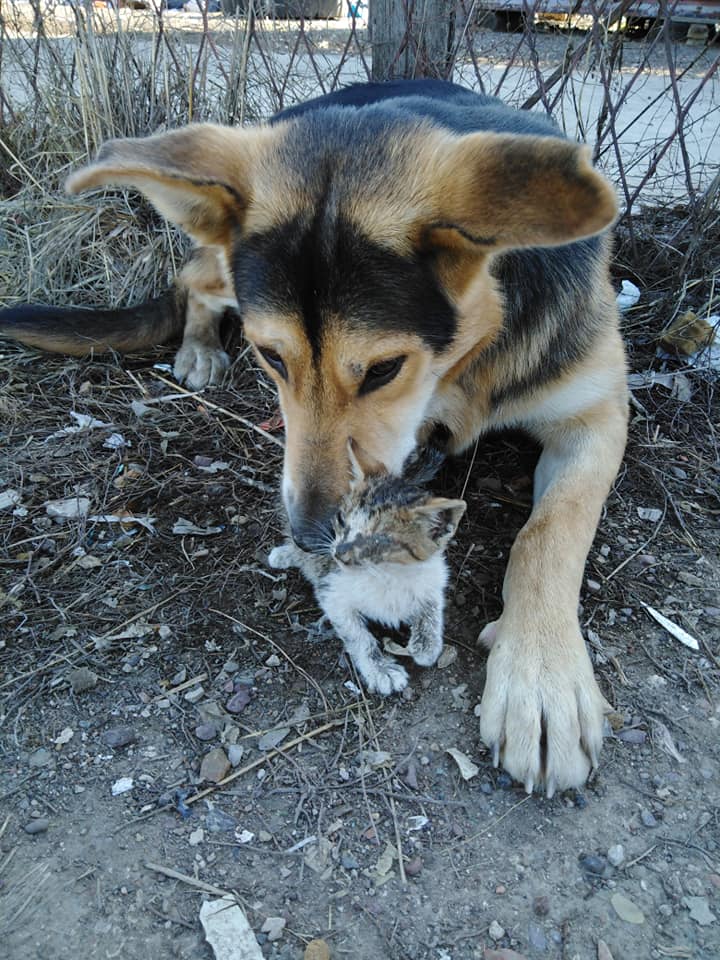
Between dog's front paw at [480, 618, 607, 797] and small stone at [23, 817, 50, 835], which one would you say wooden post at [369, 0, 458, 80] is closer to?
dog's front paw at [480, 618, 607, 797]

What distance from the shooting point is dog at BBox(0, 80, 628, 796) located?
1.86 m

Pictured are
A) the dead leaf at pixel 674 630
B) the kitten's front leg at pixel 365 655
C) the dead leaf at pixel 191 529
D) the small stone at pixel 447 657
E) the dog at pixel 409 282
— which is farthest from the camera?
the dead leaf at pixel 191 529

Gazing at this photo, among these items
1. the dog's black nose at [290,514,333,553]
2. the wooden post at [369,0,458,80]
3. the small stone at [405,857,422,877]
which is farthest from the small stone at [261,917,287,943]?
the wooden post at [369,0,458,80]

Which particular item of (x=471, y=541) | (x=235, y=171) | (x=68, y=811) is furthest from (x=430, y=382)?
(x=68, y=811)

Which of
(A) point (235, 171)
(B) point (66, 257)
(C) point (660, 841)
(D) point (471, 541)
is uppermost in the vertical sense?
(A) point (235, 171)

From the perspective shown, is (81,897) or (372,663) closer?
(81,897)

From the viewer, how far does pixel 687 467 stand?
9.94 feet

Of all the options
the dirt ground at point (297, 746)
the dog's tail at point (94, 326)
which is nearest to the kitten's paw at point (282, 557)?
the dirt ground at point (297, 746)

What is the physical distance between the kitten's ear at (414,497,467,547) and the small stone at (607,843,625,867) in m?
0.80

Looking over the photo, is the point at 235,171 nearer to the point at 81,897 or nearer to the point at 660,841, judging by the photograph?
the point at 81,897

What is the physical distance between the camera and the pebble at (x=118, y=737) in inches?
77.6

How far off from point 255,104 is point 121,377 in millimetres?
1864

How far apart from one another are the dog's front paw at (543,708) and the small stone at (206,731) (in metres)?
0.70

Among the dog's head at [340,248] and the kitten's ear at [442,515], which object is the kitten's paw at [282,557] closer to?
the dog's head at [340,248]
